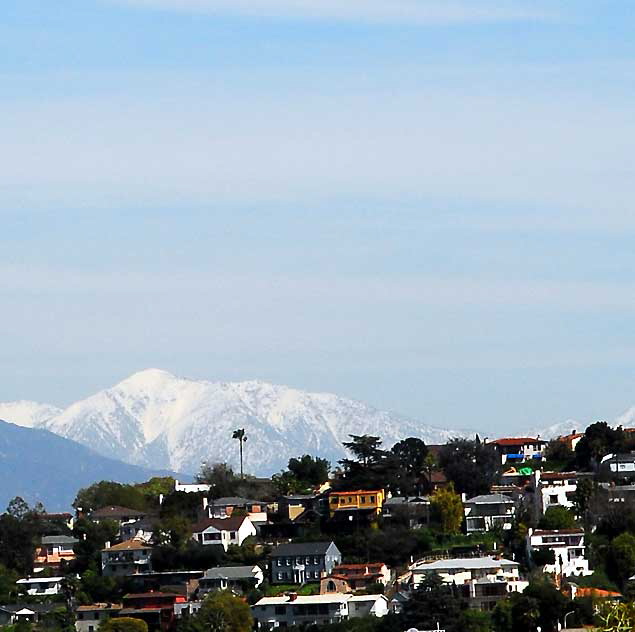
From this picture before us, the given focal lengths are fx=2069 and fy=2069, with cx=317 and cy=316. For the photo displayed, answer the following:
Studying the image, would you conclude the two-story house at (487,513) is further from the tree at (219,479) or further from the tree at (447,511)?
the tree at (219,479)

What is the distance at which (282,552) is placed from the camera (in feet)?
292

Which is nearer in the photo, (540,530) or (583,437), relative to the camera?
(540,530)

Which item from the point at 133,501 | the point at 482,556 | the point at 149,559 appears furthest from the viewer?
the point at 133,501

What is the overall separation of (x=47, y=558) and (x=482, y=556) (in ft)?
80.6

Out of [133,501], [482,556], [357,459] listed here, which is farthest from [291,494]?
[482,556]

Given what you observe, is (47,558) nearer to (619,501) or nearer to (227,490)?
(227,490)

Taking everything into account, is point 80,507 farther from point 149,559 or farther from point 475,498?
point 475,498

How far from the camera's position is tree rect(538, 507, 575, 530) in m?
86.2

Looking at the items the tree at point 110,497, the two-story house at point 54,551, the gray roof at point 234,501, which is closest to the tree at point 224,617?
the gray roof at point 234,501

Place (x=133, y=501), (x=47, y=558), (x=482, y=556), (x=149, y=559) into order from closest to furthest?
1. (x=482, y=556)
2. (x=149, y=559)
3. (x=47, y=558)
4. (x=133, y=501)

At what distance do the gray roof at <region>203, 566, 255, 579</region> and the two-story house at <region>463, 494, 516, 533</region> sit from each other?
992cm

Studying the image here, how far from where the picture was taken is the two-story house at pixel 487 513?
90375mm

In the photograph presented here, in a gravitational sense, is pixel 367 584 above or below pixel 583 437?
below

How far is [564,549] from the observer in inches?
3285
